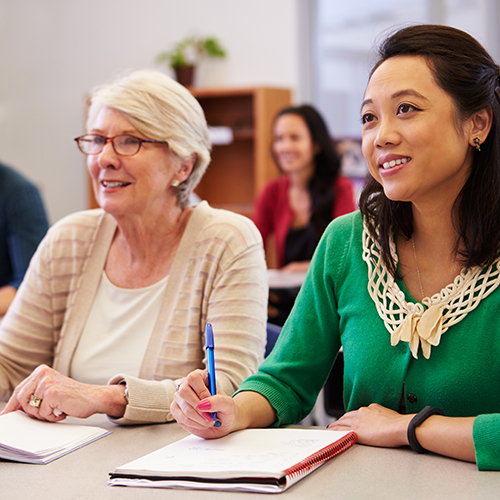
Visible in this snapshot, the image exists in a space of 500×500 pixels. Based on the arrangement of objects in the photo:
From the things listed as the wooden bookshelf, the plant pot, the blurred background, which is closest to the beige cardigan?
the wooden bookshelf

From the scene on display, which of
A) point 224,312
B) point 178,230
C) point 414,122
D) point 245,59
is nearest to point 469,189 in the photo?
point 414,122

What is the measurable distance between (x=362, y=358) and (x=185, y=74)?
4679 mm

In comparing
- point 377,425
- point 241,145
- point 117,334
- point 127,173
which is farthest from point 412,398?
point 241,145

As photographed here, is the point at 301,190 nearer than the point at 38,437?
No

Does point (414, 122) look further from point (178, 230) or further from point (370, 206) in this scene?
point (178, 230)

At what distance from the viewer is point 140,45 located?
6051 mm

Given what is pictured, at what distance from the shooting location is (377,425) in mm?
1191

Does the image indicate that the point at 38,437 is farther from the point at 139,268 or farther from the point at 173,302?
the point at 139,268

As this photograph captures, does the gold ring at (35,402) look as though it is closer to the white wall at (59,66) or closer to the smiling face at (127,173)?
the smiling face at (127,173)

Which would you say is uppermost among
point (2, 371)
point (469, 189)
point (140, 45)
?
point (140, 45)

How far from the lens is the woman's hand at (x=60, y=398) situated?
4.42 ft

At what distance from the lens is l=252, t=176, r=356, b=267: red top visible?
4211 mm

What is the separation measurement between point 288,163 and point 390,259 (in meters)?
3.11

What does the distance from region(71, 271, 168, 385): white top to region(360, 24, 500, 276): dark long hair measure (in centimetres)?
72
